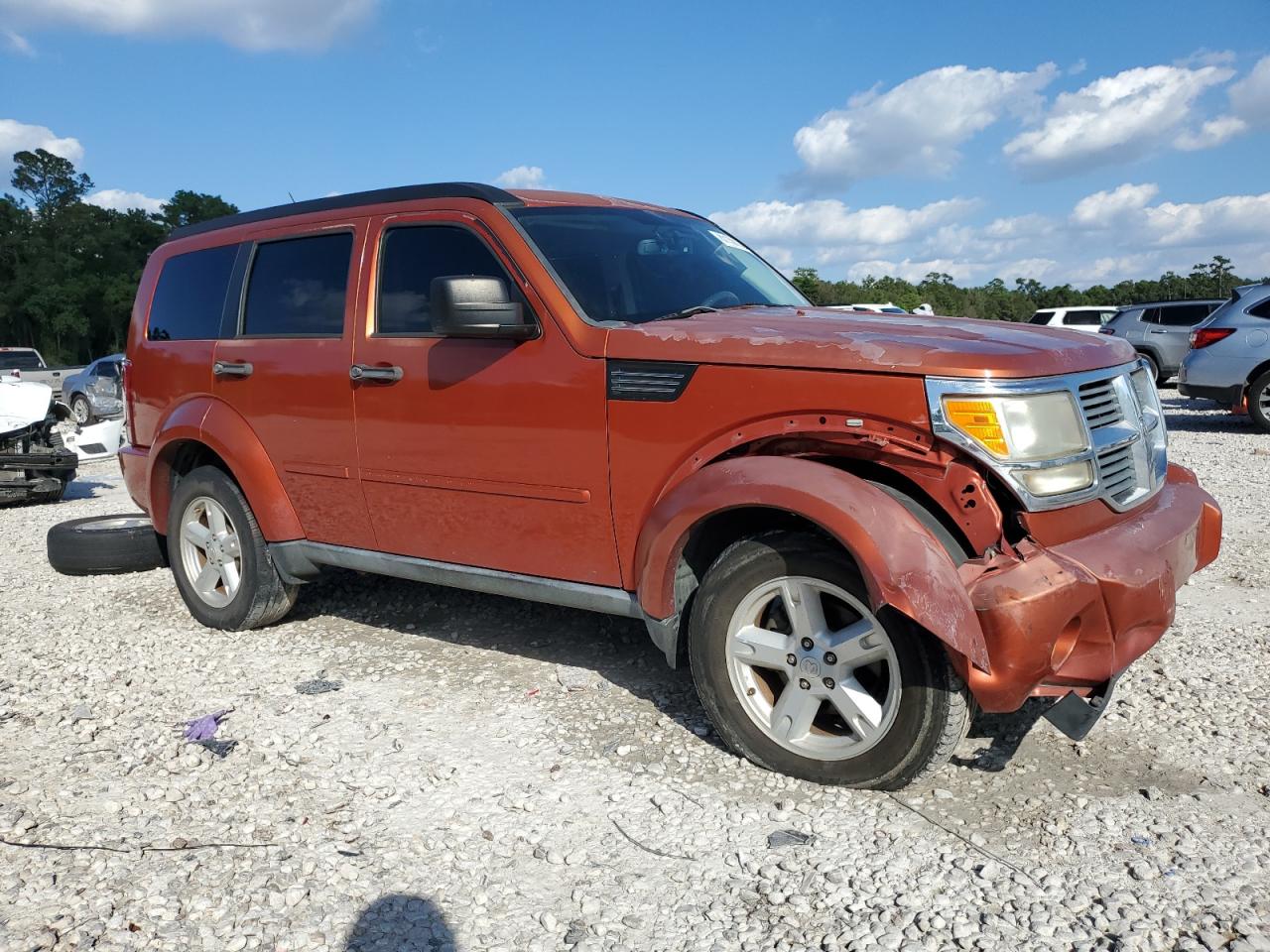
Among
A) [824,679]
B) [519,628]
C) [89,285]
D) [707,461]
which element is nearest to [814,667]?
[824,679]

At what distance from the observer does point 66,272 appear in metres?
56.1

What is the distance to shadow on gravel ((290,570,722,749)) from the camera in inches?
166

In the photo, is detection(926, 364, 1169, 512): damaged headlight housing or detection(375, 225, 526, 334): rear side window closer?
detection(926, 364, 1169, 512): damaged headlight housing

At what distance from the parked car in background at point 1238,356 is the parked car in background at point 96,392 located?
1795 centimetres

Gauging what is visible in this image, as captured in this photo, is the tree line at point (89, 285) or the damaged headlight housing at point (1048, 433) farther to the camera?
the tree line at point (89, 285)

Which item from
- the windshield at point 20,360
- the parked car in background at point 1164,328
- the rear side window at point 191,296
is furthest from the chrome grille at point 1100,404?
the windshield at point 20,360

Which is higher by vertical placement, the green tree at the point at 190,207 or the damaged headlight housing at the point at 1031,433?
the green tree at the point at 190,207

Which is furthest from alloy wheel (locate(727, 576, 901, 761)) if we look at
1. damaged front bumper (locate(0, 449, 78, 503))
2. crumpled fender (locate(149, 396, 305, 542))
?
damaged front bumper (locate(0, 449, 78, 503))

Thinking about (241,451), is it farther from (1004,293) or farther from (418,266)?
(1004,293)

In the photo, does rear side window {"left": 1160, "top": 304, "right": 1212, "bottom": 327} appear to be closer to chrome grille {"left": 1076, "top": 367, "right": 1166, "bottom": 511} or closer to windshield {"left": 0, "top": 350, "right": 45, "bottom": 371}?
chrome grille {"left": 1076, "top": 367, "right": 1166, "bottom": 511}

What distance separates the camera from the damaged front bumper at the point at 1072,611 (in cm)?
278

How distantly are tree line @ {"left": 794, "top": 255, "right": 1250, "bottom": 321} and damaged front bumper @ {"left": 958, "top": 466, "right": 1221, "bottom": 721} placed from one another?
40.4 m

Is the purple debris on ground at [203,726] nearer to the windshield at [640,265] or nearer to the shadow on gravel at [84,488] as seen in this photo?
the windshield at [640,265]

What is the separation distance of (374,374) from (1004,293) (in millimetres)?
66763
